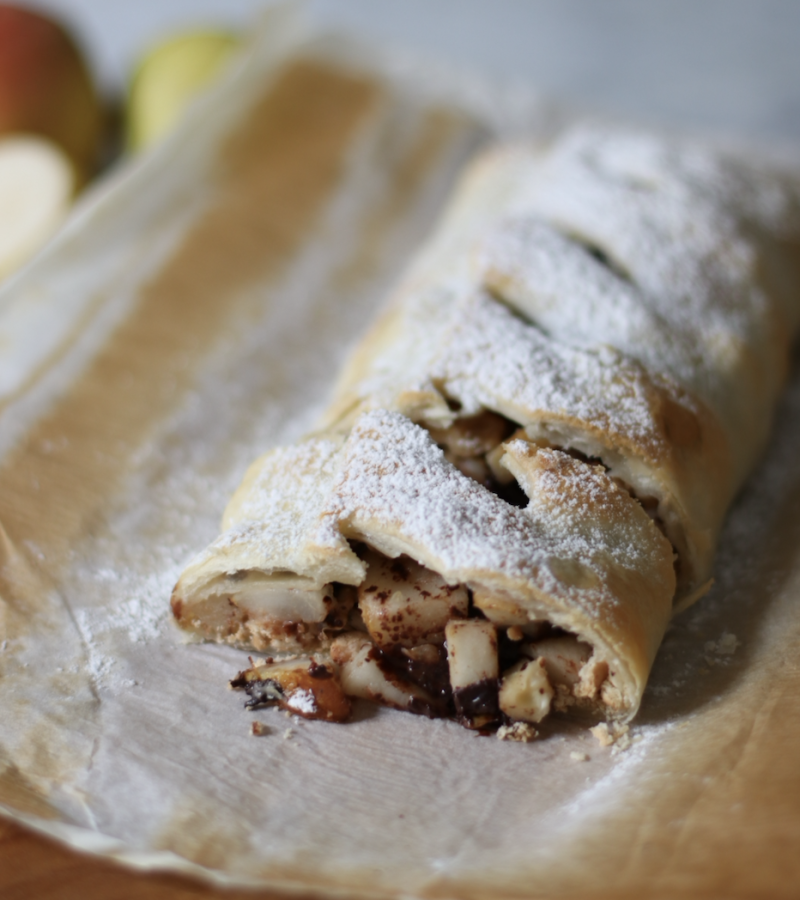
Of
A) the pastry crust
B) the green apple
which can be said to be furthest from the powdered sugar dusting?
the green apple

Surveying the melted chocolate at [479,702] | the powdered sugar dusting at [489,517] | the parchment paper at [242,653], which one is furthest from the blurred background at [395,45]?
the melted chocolate at [479,702]

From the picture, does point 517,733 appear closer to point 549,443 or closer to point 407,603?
point 407,603

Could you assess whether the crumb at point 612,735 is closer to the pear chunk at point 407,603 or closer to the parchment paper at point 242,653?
the parchment paper at point 242,653

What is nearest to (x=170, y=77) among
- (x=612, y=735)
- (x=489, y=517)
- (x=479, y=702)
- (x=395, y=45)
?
(x=395, y=45)

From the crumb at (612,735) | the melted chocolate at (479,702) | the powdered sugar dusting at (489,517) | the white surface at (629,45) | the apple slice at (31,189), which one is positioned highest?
the white surface at (629,45)

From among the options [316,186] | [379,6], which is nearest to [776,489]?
[316,186]

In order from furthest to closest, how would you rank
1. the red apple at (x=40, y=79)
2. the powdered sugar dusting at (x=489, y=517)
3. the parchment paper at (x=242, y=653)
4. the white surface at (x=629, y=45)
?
the white surface at (x=629, y=45), the red apple at (x=40, y=79), the powdered sugar dusting at (x=489, y=517), the parchment paper at (x=242, y=653)
